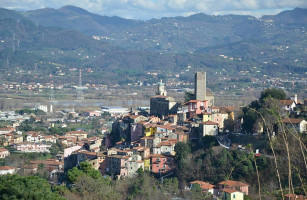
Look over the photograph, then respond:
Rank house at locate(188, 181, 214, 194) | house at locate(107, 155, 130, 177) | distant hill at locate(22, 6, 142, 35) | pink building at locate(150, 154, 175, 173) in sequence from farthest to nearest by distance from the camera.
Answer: distant hill at locate(22, 6, 142, 35)
house at locate(107, 155, 130, 177)
pink building at locate(150, 154, 175, 173)
house at locate(188, 181, 214, 194)

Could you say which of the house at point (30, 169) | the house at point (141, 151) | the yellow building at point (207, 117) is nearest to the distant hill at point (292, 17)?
the house at point (30, 169)

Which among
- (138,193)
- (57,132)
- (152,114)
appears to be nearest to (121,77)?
(57,132)

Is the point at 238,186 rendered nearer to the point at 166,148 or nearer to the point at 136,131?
the point at 166,148

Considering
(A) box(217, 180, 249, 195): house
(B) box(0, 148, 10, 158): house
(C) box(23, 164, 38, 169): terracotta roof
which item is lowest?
(B) box(0, 148, 10, 158): house

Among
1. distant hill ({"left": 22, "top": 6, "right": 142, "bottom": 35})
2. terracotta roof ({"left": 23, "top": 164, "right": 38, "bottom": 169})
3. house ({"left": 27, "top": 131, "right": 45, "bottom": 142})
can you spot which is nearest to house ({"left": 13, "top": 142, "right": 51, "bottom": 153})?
house ({"left": 27, "top": 131, "right": 45, "bottom": 142})

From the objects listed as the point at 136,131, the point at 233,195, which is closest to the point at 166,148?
the point at 136,131

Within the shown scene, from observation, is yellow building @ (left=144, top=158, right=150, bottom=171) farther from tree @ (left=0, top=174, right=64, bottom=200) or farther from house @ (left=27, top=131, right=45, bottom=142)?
house @ (left=27, top=131, right=45, bottom=142)
